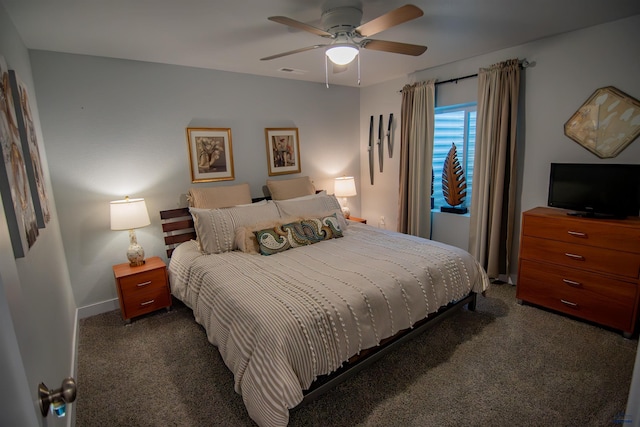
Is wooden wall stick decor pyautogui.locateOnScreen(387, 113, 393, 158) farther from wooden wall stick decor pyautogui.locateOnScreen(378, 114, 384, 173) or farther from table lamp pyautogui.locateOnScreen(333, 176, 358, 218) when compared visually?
table lamp pyautogui.locateOnScreen(333, 176, 358, 218)

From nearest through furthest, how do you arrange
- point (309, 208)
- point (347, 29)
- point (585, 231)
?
1. point (347, 29)
2. point (585, 231)
3. point (309, 208)

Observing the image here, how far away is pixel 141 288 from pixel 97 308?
61 centimetres

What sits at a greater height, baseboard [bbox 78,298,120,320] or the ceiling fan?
the ceiling fan

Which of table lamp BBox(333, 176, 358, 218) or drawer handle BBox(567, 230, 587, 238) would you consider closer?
drawer handle BBox(567, 230, 587, 238)

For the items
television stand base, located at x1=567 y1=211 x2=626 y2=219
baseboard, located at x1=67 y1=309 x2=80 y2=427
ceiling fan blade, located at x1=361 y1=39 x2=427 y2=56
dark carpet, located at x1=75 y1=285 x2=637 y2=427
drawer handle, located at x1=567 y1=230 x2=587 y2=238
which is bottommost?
dark carpet, located at x1=75 y1=285 x2=637 y2=427

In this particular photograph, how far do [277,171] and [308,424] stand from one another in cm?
290

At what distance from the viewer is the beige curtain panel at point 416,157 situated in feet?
12.8

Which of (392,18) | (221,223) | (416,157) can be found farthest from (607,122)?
(221,223)

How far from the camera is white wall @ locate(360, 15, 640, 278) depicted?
2.57 meters

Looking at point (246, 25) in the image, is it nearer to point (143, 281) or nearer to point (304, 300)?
point (304, 300)

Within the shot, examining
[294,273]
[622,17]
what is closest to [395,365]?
[294,273]

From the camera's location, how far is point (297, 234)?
3.01 metres

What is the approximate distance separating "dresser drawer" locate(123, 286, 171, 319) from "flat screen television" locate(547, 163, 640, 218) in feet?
12.0

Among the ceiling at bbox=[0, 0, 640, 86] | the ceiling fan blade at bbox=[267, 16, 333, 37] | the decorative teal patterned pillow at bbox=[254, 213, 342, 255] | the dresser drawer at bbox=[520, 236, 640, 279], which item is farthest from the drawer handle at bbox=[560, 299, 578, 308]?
the ceiling fan blade at bbox=[267, 16, 333, 37]
